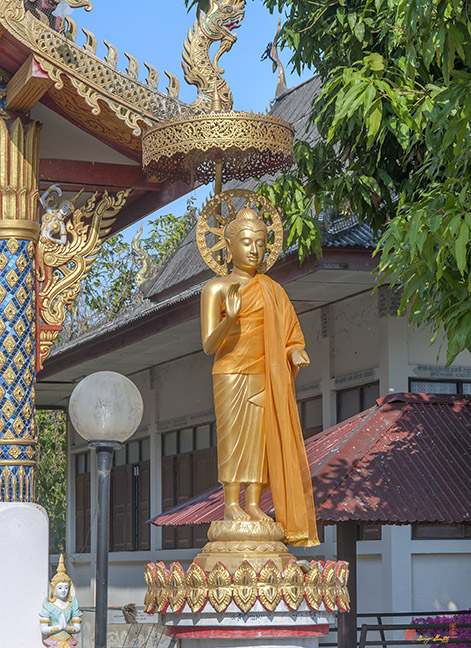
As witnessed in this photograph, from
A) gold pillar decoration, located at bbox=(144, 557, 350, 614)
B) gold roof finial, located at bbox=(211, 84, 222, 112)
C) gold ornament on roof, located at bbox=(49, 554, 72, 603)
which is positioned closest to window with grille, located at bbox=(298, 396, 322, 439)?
gold roof finial, located at bbox=(211, 84, 222, 112)

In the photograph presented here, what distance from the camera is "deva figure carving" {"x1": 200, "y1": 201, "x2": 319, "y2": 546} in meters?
6.26

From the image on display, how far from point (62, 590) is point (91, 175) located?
346 cm

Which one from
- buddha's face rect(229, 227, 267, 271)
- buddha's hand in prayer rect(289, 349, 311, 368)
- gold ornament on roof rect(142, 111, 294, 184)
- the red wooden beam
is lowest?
buddha's hand in prayer rect(289, 349, 311, 368)

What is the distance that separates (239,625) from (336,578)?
62 cm

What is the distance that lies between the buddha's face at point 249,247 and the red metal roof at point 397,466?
2401mm

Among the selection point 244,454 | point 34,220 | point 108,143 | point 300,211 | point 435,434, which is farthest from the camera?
point 300,211

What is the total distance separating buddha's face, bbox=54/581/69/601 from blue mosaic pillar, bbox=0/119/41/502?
94 centimetres

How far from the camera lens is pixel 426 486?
8.86 meters

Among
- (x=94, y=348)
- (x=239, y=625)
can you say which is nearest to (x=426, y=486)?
(x=239, y=625)

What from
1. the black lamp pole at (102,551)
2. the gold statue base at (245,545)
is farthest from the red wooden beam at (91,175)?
the gold statue base at (245,545)

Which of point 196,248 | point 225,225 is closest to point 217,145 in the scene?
point 225,225

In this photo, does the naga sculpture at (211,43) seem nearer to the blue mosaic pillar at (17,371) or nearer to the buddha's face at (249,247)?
the buddha's face at (249,247)

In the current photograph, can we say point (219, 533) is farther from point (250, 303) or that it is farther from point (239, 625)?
point (250, 303)

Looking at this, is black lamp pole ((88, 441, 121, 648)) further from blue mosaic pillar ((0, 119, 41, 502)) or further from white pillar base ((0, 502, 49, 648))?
blue mosaic pillar ((0, 119, 41, 502))
